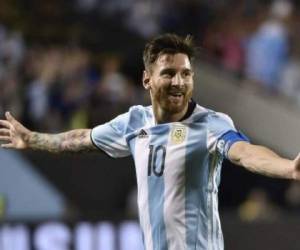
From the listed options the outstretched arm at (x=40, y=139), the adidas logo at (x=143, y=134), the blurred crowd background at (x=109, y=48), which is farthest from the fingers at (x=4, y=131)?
the blurred crowd background at (x=109, y=48)

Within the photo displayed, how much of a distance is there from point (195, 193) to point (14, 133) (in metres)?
1.47

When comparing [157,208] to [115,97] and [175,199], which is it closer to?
[175,199]

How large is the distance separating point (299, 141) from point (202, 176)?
30.3 feet

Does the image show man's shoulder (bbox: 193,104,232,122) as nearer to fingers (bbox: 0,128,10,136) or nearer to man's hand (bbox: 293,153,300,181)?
man's hand (bbox: 293,153,300,181)

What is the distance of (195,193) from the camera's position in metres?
6.01

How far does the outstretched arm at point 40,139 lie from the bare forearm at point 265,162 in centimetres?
153

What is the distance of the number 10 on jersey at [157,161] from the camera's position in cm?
608

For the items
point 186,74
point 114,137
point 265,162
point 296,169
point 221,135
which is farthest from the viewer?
point 114,137

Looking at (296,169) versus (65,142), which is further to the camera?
(65,142)

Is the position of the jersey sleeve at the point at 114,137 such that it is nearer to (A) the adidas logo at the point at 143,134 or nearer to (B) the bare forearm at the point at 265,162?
(A) the adidas logo at the point at 143,134

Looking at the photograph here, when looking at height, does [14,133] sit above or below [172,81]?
below

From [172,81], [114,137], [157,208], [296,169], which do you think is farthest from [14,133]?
[296,169]

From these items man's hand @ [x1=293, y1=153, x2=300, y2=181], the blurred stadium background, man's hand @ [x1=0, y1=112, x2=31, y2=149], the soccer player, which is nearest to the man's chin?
the soccer player

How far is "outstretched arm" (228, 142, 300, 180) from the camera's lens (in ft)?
16.8
